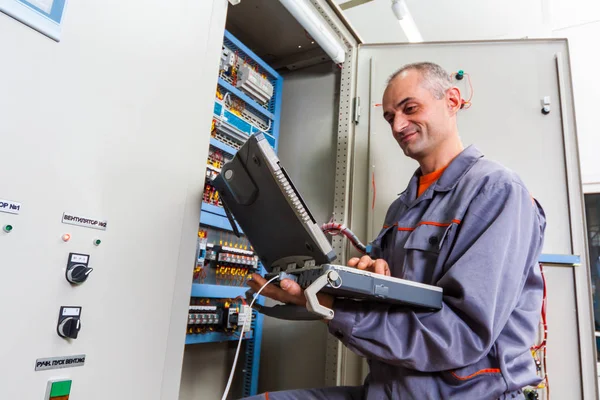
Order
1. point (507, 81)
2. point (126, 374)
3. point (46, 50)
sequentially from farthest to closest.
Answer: point (507, 81)
point (126, 374)
point (46, 50)

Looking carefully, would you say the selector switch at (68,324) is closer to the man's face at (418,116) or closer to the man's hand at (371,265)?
the man's hand at (371,265)

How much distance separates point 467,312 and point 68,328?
773mm

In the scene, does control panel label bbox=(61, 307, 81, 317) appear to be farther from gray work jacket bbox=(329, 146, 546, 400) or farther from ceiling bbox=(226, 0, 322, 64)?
ceiling bbox=(226, 0, 322, 64)

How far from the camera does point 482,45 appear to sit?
1709 millimetres

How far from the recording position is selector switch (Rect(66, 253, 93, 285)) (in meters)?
0.73

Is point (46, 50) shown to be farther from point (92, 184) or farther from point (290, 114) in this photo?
point (290, 114)

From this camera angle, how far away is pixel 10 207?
661 mm

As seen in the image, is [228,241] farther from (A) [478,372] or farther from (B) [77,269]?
(A) [478,372]

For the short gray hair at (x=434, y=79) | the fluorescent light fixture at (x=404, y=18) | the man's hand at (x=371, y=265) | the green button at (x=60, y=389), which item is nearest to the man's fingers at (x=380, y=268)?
the man's hand at (x=371, y=265)

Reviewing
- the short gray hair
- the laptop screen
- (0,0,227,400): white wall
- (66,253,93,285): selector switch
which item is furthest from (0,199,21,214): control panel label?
the short gray hair

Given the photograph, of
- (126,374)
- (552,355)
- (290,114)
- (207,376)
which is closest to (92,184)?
(126,374)

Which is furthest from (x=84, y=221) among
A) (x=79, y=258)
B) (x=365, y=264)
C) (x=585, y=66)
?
(x=585, y=66)

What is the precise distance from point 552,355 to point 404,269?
739mm

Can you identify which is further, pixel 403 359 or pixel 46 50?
pixel 403 359
